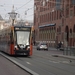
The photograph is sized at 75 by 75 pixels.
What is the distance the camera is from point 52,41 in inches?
3615

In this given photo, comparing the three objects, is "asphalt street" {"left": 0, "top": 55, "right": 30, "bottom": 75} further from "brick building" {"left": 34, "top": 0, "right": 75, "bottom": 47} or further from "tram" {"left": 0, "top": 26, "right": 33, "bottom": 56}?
"brick building" {"left": 34, "top": 0, "right": 75, "bottom": 47}

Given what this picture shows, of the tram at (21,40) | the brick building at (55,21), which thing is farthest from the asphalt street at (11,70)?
the brick building at (55,21)

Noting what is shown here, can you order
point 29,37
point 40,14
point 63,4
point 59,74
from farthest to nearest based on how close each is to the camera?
point 40,14 < point 63,4 < point 29,37 < point 59,74

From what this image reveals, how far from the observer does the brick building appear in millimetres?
75994

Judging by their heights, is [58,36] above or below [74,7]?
below

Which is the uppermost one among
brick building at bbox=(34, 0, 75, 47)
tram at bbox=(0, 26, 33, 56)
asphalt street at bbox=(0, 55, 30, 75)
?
brick building at bbox=(34, 0, 75, 47)

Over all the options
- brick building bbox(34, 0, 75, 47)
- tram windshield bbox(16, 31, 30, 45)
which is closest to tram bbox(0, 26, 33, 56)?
tram windshield bbox(16, 31, 30, 45)

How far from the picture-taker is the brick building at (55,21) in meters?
76.0

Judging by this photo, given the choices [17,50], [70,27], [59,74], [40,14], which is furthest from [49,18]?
[59,74]

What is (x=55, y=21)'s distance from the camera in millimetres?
89938

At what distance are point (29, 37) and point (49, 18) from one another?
6385 cm

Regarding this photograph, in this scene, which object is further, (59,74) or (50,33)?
(50,33)

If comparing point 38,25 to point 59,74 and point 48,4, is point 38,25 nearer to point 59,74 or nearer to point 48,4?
point 48,4

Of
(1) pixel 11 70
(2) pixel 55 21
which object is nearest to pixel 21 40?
(1) pixel 11 70
